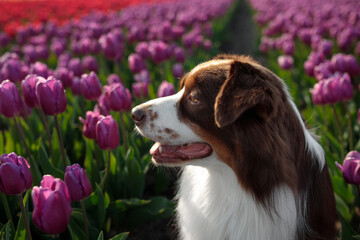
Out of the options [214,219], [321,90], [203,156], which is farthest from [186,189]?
[321,90]

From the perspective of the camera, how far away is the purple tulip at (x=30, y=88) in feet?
8.20

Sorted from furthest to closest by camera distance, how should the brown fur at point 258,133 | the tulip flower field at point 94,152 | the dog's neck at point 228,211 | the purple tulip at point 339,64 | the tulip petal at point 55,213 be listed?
the purple tulip at point 339,64 → the dog's neck at point 228,211 → the tulip flower field at point 94,152 → the brown fur at point 258,133 → the tulip petal at point 55,213

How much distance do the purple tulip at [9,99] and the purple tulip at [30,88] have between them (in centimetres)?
8

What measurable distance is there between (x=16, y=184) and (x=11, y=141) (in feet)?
4.97

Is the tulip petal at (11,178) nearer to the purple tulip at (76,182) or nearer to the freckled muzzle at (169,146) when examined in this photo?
the purple tulip at (76,182)

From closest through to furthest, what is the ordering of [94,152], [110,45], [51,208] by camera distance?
[51,208] < [94,152] < [110,45]

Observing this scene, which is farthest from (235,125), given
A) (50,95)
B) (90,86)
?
(90,86)

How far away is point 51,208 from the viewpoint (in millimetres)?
1596

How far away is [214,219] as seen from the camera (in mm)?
2205

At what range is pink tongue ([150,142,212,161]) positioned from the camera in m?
2.07

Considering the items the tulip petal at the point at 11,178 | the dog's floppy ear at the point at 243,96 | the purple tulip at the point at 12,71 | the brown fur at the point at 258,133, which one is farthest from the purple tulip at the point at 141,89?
the tulip petal at the point at 11,178

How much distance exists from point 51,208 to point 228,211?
3.41 feet

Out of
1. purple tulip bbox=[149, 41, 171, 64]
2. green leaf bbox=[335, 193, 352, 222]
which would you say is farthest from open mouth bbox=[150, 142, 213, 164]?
purple tulip bbox=[149, 41, 171, 64]

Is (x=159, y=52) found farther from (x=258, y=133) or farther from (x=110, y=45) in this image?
(x=258, y=133)
